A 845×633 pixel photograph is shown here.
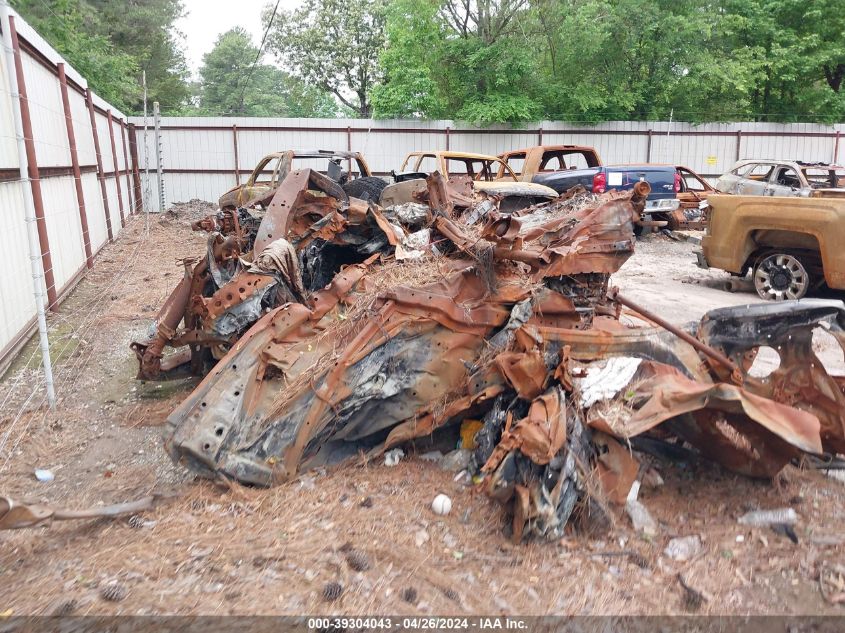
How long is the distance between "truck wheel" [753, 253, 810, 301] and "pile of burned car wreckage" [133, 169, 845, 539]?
4.73 m

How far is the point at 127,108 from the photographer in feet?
79.7

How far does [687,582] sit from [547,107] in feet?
65.2

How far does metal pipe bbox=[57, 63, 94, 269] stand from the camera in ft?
29.3

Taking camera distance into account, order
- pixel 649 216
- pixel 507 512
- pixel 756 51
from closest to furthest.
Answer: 1. pixel 507 512
2. pixel 649 216
3. pixel 756 51

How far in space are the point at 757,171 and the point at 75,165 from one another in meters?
13.0

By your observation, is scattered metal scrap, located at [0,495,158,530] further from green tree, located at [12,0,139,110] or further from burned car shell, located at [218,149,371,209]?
green tree, located at [12,0,139,110]

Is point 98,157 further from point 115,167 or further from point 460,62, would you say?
point 460,62

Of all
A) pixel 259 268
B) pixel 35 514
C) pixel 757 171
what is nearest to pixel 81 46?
pixel 757 171

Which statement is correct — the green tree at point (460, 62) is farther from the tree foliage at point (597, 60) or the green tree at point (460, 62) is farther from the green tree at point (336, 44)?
the green tree at point (336, 44)

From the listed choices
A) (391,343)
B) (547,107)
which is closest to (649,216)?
(547,107)

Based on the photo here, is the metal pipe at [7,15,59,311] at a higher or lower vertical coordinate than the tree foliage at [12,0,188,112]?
lower

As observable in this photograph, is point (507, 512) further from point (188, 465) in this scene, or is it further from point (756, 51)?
point (756, 51)

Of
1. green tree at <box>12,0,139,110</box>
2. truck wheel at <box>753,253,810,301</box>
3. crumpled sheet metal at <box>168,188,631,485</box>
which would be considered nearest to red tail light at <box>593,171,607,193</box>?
truck wheel at <box>753,253,810,301</box>

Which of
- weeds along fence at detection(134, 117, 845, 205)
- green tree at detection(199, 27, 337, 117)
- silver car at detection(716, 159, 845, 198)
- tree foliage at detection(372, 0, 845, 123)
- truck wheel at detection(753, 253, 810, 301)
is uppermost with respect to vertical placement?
green tree at detection(199, 27, 337, 117)
